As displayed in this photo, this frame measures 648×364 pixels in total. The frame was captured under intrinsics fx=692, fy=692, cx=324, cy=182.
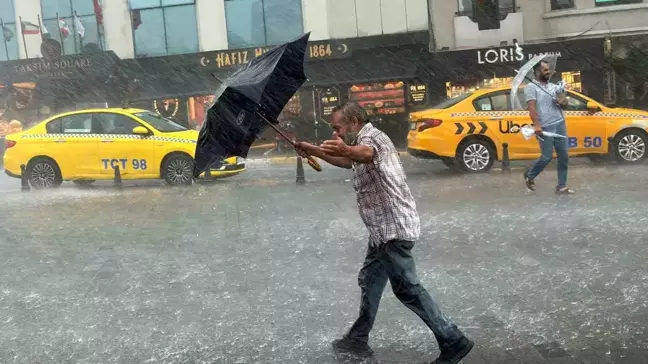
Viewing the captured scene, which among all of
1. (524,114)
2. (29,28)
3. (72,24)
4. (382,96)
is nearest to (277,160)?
(382,96)

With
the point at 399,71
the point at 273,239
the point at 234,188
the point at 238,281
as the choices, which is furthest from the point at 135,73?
the point at 238,281

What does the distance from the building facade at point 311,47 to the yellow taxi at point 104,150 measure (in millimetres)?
9114

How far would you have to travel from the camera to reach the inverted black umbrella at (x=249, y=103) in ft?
12.5

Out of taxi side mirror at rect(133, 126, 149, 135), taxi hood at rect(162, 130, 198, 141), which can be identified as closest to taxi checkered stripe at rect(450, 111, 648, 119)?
taxi hood at rect(162, 130, 198, 141)

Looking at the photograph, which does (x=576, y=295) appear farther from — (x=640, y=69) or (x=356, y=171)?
(x=640, y=69)

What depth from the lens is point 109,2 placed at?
2347 centimetres

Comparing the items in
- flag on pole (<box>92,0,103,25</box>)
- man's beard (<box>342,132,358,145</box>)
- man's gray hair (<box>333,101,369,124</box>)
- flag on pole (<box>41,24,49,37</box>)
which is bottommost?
man's beard (<box>342,132,358,145</box>)

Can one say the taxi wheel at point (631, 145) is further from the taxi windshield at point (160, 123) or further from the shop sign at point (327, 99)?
the shop sign at point (327, 99)

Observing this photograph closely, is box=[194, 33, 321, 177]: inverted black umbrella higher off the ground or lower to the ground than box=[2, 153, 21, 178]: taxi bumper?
higher

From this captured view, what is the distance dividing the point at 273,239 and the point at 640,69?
1672 centimetres

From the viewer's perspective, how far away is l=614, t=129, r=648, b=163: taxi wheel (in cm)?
1273

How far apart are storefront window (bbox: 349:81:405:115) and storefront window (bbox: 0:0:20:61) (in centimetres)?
1191

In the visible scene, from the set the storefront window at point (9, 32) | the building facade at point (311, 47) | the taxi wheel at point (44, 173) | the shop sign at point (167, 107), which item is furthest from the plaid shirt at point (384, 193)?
the storefront window at point (9, 32)

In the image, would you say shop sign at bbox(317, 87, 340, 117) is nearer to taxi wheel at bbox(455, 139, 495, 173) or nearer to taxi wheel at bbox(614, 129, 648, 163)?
taxi wheel at bbox(455, 139, 495, 173)
